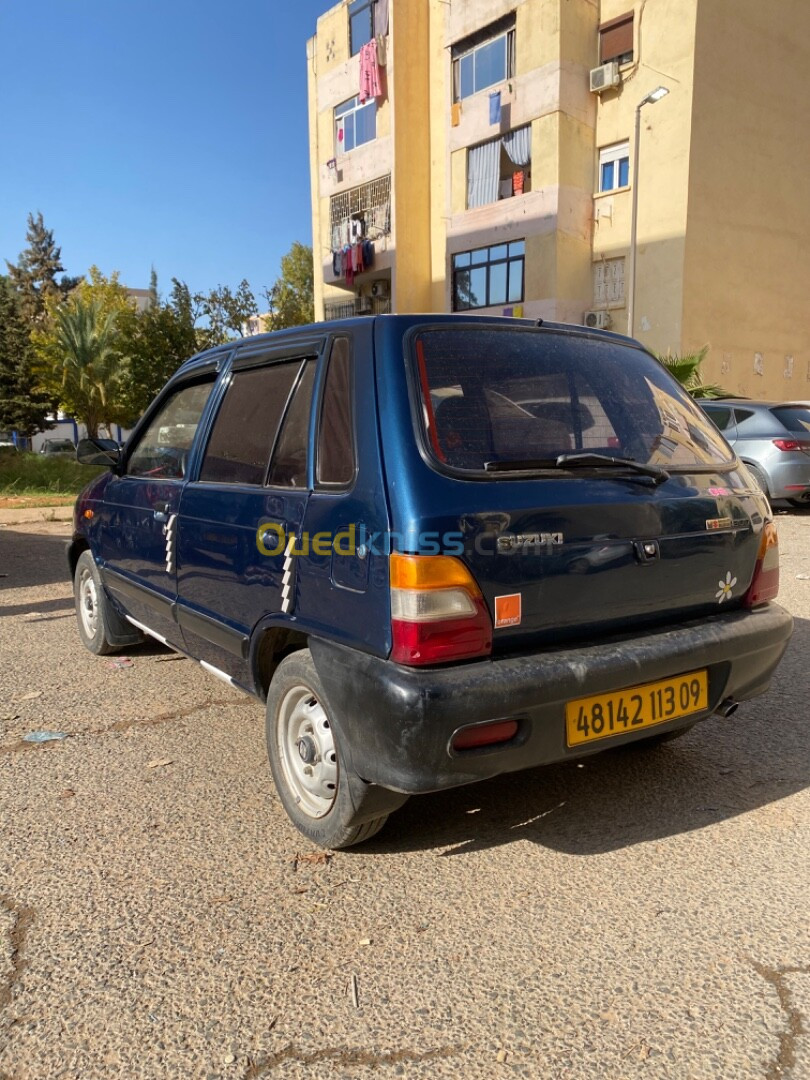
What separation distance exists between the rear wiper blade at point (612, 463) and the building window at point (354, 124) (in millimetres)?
30794

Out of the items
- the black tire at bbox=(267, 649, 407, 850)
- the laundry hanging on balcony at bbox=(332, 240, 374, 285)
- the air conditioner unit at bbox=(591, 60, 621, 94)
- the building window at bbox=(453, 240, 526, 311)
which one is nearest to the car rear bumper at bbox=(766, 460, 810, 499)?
the black tire at bbox=(267, 649, 407, 850)

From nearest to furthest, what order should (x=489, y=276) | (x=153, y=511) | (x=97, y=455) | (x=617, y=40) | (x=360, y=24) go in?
(x=153, y=511) → (x=97, y=455) → (x=617, y=40) → (x=489, y=276) → (x=360, y=24)

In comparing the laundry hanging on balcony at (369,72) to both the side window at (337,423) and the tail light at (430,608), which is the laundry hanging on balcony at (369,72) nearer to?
the side window at (337,423)

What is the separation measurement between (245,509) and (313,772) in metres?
1.00

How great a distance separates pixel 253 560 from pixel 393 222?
94.2ft

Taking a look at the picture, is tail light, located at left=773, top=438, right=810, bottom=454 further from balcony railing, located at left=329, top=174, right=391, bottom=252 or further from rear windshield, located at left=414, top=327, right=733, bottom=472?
balcony railing, located at left=329, top=174, right=391, bottom=252

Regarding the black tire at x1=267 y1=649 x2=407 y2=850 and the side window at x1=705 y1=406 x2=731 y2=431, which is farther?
the side window at x1=705 y1=406 x2=731 y2=431

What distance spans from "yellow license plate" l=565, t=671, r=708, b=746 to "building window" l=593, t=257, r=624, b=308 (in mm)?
23967

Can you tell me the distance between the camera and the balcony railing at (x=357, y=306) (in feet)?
104

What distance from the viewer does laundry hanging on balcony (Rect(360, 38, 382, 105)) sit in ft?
95.9

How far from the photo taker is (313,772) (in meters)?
2.86

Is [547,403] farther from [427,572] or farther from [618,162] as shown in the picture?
[618,162]

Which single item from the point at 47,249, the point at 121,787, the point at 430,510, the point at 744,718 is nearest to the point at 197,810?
the point at 121,787

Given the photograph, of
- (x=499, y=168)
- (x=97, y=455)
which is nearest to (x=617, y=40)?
(x=499, y=168)
